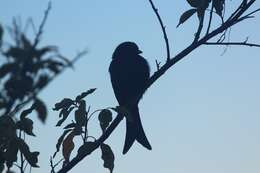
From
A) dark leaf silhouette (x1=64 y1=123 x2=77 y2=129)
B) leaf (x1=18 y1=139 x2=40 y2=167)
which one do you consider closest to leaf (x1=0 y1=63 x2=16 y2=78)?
leaf (x1=18 y1=139 x2=40 y2=167)

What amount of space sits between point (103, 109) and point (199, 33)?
63 centimetres

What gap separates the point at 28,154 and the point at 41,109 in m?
0.96

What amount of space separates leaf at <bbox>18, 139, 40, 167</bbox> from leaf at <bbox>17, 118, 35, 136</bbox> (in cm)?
6

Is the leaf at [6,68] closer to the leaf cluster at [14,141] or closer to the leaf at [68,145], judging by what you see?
the leaf cluster at [14,141]

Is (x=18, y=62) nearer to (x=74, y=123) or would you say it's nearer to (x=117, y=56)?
(x=74, y=123)

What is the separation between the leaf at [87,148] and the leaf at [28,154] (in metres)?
0.18

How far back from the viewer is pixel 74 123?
7.09 ft

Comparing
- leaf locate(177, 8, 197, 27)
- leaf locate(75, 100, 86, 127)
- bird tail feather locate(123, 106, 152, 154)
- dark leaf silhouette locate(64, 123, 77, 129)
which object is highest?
leaf locate(177, 8, 197, 27)

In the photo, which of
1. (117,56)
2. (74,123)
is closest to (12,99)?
(74,123)

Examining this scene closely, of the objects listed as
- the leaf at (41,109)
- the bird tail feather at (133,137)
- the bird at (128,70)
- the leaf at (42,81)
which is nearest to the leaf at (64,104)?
the bird tail feather at (133,137)

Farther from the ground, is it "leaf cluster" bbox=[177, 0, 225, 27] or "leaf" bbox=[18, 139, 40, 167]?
"leaf cluster" bbox=[177, 0, 225, 27]

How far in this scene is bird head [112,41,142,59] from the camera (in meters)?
5.13

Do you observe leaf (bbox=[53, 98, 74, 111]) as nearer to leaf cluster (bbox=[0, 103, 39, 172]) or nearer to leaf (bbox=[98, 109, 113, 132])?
leaf (bbox=[98, 109, 113, 132])

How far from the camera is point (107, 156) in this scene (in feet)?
6.68
